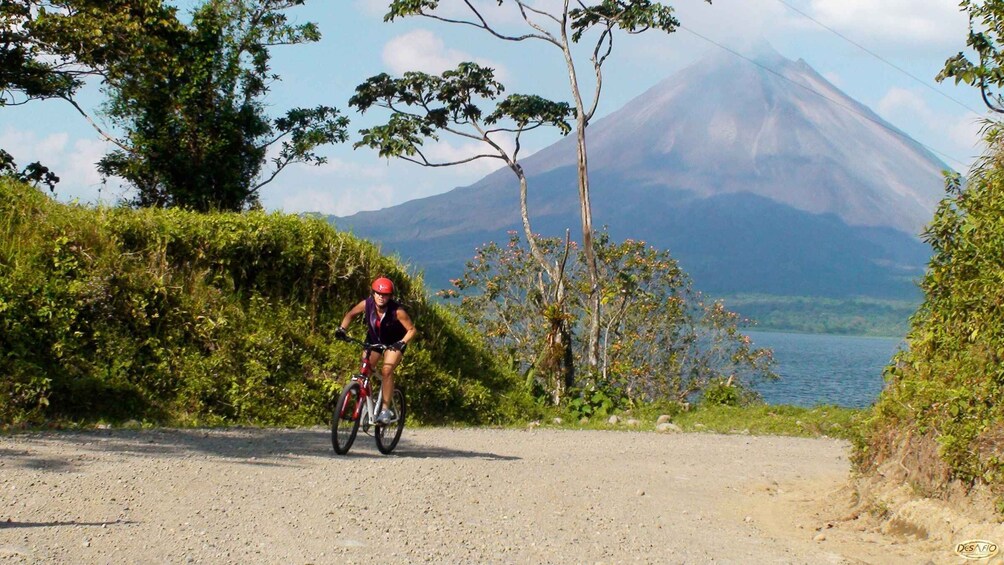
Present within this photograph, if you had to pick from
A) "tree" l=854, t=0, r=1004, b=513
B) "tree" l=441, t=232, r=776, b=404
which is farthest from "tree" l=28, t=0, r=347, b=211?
"tree" l=854, t=0, r=1004, b=513

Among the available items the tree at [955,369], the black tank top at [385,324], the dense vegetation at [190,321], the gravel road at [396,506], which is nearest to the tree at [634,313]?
the dense vegetation at [190,321]

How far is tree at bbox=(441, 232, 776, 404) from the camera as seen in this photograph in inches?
1034

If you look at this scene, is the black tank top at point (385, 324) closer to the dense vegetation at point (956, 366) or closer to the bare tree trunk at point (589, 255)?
the dense vegetation at point (956, 366)

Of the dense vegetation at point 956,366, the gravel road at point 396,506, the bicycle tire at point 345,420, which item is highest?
the dense vegetation at point 956,366

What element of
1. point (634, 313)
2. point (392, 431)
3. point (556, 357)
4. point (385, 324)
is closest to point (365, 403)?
point (392, 431)

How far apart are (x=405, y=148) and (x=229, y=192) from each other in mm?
5302

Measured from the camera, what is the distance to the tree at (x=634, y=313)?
86.2 feet

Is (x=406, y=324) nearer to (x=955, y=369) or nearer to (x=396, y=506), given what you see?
(x=396, y=506)

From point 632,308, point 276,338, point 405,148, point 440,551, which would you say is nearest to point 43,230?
point 276,338

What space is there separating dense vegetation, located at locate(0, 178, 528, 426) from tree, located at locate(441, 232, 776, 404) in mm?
10604

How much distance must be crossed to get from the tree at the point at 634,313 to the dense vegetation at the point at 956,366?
55.0ft

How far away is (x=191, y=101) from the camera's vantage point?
24.5m

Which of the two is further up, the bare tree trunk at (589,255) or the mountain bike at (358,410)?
the bare tree trunk at (589,255)

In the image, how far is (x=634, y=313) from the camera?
1070 inches
